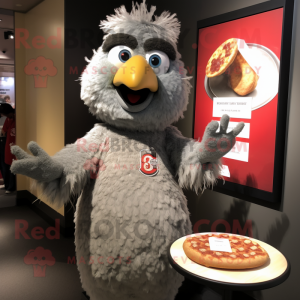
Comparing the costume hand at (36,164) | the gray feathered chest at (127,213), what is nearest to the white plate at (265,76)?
the gray feathered chest at (127,213)

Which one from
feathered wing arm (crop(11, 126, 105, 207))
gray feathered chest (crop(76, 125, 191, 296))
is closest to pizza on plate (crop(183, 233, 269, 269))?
gray feathered chest (crop(76, 125, 191, 296))

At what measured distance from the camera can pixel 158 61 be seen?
130cm

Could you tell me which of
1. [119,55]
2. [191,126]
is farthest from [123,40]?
[191,126]

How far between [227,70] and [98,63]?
0.90 m

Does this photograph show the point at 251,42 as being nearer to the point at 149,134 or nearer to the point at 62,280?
the point at 149,134

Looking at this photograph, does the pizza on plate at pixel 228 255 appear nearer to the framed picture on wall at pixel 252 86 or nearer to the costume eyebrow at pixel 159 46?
the framed picture on wall at pixel 252 86

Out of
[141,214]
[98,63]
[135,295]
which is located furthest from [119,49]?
[135,295]

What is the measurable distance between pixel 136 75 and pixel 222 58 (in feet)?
2.99

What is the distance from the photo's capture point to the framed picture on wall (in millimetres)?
1582

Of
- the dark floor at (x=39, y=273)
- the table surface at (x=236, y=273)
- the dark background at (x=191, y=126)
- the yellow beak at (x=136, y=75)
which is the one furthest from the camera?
the dark floor at (x=39, y=273)

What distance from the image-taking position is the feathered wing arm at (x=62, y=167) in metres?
1.05

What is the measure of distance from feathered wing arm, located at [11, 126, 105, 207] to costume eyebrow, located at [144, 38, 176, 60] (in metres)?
0.42
